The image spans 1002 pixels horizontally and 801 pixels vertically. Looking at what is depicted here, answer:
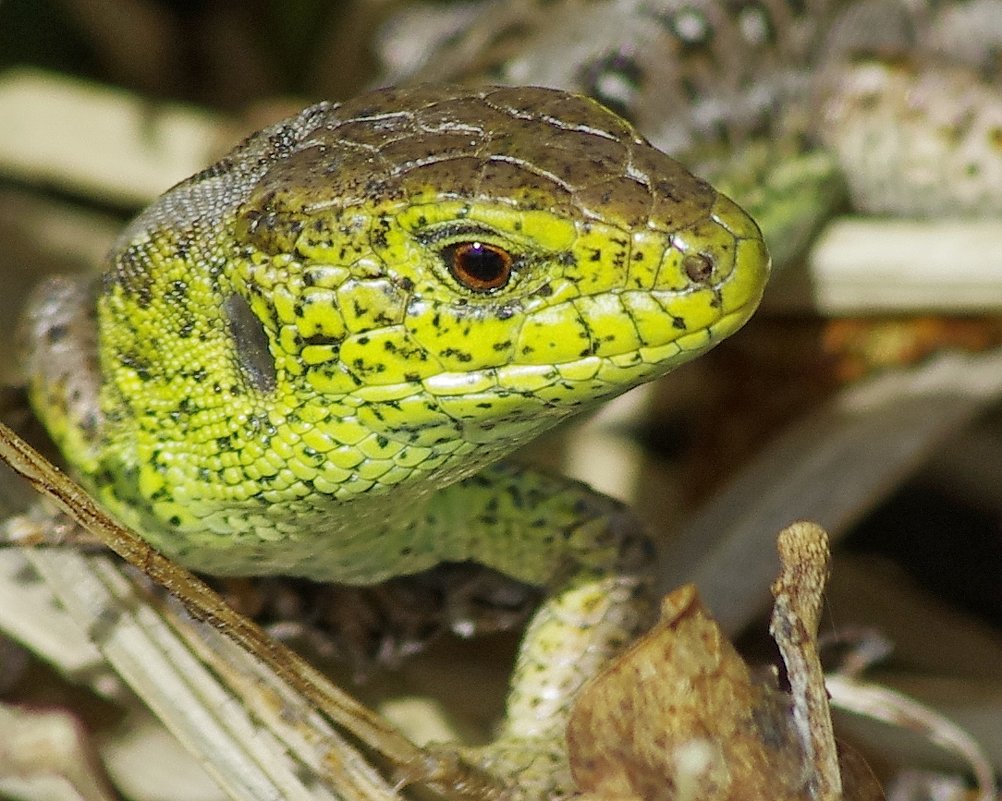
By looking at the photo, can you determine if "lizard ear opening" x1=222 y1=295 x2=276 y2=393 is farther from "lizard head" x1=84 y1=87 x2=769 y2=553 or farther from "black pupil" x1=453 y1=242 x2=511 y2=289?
"black pupil" x1=453 y1=242 x2=511 y2=289

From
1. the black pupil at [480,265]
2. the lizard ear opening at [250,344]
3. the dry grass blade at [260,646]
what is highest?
the lizard ear opening at [250,344]

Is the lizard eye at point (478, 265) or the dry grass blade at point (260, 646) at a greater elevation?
the lizard eye at point (478, 265)

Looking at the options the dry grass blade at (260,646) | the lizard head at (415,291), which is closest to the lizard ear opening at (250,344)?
the lizard head at (415,291)

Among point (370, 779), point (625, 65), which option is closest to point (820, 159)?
point (625, 65)

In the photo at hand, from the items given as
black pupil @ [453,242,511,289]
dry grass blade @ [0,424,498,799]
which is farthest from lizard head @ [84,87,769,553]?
dry grass blade @ [0,424,498,799]

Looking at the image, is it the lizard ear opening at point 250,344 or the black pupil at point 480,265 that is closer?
the black pupil at point 480,265

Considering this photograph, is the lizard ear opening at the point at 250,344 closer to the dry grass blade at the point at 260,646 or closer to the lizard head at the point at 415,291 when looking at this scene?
the lizard head at the point at 415,291
